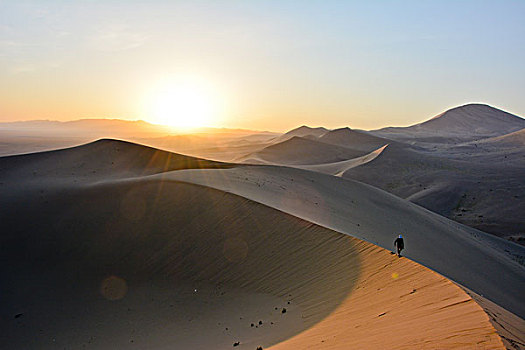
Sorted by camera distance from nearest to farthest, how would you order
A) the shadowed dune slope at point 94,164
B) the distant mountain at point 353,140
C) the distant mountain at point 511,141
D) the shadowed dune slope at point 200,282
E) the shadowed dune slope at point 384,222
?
the shadowed dune slope at point 200,282, the shadowed dune slope at point 384,222, the shadowed dune slope at point 94,164, the distant mountain at point 511,141, the distant mountain at point 353,140

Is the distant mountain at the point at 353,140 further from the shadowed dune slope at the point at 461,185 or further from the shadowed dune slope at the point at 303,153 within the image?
the shadowed dune slope at the point at 461,185

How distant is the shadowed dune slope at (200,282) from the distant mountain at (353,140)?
6798cm

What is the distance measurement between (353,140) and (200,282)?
3042 inches

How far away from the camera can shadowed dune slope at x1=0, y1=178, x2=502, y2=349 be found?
18.6 feet

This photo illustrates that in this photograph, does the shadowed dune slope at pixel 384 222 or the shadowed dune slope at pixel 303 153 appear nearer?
the shadowed dune slope at pixel 384 222

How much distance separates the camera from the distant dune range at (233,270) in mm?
5751

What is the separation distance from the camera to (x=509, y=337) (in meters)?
3.98

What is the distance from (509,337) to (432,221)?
14.7 metres

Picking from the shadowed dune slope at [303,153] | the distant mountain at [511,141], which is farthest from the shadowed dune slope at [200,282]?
the distant mountain at [511,141]

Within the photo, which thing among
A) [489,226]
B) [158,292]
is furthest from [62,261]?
[489,226]

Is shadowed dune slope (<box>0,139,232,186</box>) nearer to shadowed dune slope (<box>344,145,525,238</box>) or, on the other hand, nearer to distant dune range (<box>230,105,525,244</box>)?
shadowed dune slope (<box>344,145,525,238</box>)

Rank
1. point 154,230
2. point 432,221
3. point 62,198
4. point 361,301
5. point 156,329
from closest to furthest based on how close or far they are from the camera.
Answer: point 361,301
point 156,329
point 154,230
point 62,198
point 432,221

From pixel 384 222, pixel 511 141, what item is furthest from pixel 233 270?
pixel 511 141

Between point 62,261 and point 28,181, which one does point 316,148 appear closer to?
point 28,181
